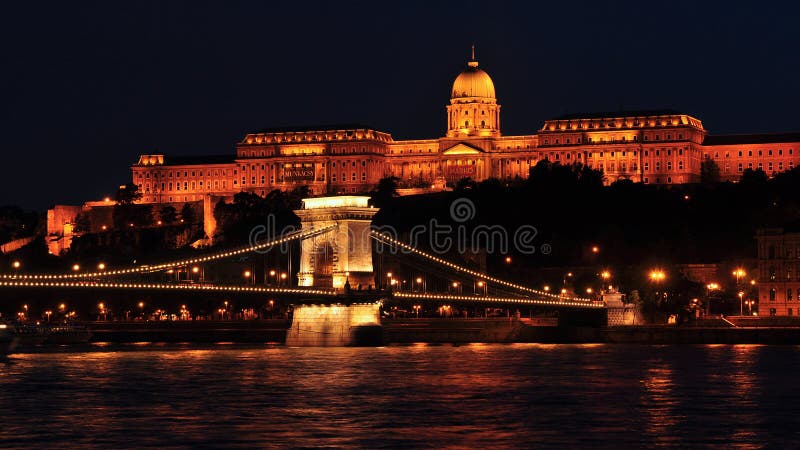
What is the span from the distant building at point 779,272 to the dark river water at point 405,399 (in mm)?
17999

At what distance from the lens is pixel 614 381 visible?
52.9 meters

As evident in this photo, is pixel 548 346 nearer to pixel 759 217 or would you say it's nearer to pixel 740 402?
pixel 740 402

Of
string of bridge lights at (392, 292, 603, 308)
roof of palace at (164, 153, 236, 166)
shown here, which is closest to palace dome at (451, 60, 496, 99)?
roof of palace at (164, 153, 236, 166)

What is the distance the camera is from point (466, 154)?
16400 centimetres

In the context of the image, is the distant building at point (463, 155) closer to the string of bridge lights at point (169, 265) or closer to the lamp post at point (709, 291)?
the lamp post at point (709, 291)

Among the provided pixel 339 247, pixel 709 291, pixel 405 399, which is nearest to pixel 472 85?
pixel 709 291

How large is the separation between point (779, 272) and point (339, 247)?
81.4 feet

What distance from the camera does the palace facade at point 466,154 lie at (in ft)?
505

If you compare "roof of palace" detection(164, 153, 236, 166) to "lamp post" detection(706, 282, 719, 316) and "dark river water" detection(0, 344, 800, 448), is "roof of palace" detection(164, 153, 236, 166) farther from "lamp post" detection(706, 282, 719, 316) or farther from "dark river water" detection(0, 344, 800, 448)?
"dark river water" detection(0, 344, 800, 448)

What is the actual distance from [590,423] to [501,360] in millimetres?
22826

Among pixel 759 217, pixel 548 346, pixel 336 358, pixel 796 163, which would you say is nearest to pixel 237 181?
pixel 796 163

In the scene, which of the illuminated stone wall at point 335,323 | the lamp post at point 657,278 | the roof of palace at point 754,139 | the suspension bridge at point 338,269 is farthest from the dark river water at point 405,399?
the roof of palace at point 754,139

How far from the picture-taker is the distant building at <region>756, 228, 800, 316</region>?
3408 inches

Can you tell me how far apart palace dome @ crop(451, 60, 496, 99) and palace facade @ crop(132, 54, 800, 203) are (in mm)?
93
